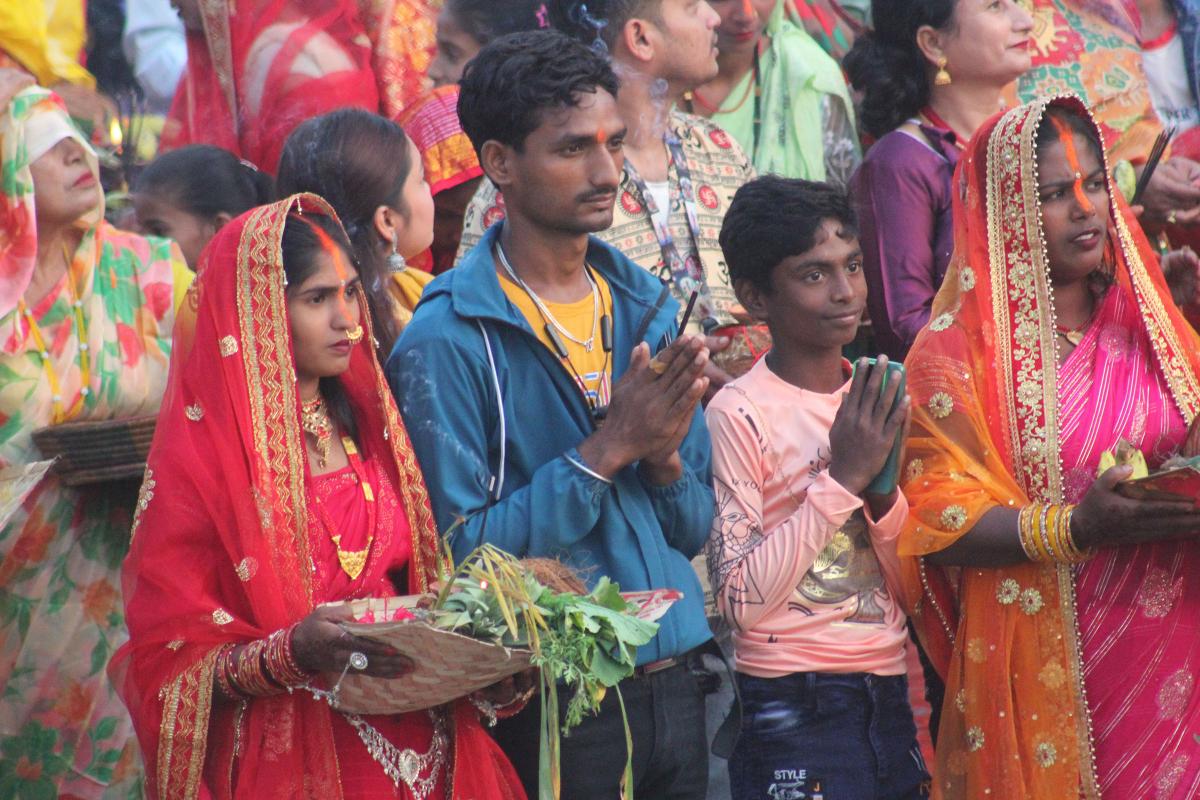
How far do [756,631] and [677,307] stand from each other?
0.80 m

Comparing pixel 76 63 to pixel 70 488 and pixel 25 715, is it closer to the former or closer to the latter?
pixel 70 488

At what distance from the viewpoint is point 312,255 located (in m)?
3.62

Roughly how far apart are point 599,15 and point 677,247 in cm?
98

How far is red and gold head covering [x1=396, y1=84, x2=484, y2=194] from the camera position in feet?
17.7

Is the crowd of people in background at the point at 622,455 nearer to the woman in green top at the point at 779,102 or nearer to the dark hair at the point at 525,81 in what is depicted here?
the dark hair at the point at 525,81

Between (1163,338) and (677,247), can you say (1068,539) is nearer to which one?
(1163,338)

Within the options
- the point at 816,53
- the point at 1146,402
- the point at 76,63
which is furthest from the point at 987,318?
the point at 76,63

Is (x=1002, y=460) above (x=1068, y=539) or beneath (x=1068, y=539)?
above

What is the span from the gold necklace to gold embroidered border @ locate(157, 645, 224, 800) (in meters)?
0.52

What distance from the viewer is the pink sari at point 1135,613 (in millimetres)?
3799

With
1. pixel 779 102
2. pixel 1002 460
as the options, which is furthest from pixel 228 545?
pixel 779 102

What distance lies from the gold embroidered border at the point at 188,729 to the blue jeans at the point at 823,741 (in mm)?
1307

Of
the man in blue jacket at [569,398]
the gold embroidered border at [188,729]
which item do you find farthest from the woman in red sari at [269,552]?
the man in blue jacket at [569,398]

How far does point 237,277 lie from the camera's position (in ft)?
11.6
